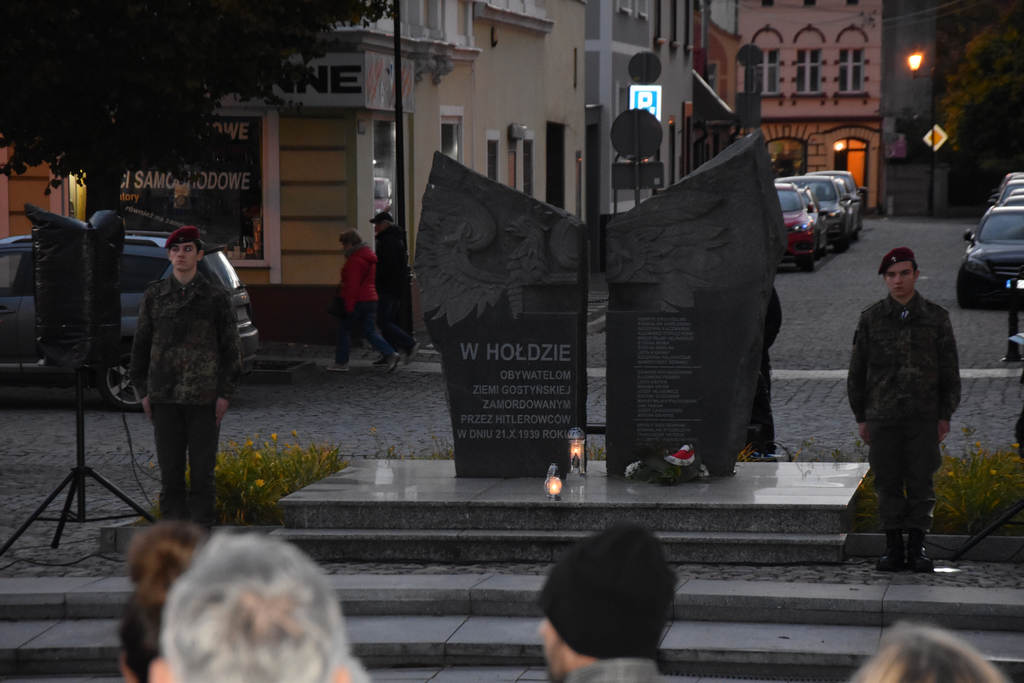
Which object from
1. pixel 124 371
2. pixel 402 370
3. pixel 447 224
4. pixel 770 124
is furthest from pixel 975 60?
pixel 447 224

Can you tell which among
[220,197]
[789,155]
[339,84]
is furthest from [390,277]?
[789,155]

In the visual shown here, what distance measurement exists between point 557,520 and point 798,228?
27149 millimetres

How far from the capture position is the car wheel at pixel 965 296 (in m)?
26.2

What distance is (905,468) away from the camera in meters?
8.96

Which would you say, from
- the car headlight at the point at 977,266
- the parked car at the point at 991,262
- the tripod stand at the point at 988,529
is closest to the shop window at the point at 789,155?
the parked car at the point at 991,262

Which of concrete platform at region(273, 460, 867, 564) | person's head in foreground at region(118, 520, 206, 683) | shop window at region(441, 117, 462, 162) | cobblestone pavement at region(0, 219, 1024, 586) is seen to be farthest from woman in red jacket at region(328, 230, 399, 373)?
person's head in foreground at region(118, 520, 206, 683)

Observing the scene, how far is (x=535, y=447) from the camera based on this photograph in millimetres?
10539

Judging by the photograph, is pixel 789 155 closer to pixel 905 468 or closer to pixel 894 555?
pixel 905 468

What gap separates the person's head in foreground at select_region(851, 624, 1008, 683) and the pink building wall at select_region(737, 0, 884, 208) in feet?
238

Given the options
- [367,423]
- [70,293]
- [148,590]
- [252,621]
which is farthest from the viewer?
[367,423]

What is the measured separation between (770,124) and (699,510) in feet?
223

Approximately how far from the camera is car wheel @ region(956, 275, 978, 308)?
26234 mm

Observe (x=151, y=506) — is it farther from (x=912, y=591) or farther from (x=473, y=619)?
(x=912, y=591)

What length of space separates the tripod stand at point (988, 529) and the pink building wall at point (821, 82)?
66.3m
